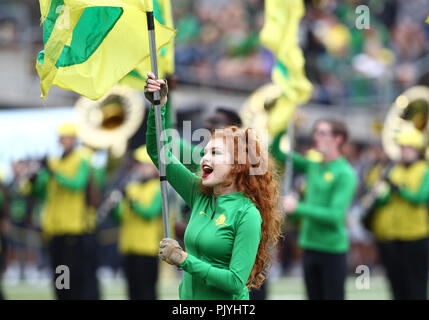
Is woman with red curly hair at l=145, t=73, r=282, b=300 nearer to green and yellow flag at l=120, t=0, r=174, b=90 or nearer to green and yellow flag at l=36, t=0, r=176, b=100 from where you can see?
green and yellow flag at l=36, t=0, r=176, b=100

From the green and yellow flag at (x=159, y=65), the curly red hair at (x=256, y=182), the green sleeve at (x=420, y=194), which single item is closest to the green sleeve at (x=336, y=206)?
the green and yellow flag at (x=159, y=65)

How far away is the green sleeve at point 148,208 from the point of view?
9.72 meters

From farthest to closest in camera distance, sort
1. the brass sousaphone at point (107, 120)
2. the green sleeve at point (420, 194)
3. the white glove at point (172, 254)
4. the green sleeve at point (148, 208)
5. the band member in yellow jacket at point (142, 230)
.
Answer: the brass sousaphone at point (107, 120) → the green sleeve at point (148, 208) → the band member in yellow jacket at point (142, 230) → the green sleeve at point (420, 194) → the white glove at point (172, 254)

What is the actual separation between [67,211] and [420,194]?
385 centimetres

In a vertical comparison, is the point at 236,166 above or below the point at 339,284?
above

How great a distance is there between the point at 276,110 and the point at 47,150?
467 centimetres

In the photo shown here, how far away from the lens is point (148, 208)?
9734 mm

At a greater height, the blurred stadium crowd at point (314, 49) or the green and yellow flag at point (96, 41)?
A: the blurred stadium crowd at point (314, 49)

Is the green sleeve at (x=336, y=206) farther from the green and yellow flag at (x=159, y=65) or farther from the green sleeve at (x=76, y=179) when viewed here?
the green sleeve at (x=76, y=179)

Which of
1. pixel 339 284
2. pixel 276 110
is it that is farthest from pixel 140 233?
pixel 339 284

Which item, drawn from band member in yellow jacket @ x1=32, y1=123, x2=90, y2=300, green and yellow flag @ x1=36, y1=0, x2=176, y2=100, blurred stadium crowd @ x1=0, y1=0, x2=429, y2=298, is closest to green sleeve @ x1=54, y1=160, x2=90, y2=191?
band member in yellow jacket @ x1=32, y1=123, x2=90, y2=300

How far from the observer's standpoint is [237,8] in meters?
17.5

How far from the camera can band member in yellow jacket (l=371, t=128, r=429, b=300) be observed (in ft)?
30.6
